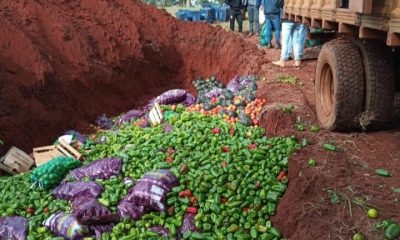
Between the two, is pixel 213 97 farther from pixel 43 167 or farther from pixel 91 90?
pixel 43 167

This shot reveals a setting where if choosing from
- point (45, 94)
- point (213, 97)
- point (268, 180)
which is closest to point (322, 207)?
point (268, 180)

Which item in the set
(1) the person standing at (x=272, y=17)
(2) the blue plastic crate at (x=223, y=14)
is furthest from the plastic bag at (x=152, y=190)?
(2) the blue plastic crate at (x=223, y=14)

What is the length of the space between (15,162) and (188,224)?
439 centimetres

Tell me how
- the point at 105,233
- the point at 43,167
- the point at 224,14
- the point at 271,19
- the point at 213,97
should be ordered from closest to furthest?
the point at 105,233 < the point at 43,167 < the point at 213,97 < the point at 271,19 < the point at 224,14

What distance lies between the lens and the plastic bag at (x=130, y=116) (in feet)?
36.4

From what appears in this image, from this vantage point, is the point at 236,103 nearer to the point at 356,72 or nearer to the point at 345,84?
the point at 345,84

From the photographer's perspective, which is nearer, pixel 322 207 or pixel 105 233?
pixel 322 207

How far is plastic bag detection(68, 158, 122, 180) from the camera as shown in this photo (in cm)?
679

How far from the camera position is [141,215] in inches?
227

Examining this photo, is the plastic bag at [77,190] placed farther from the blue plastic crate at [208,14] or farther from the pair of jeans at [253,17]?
the blue plastic crate at [208,14]

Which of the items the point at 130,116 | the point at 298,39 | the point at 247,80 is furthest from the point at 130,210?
the point at 298,39

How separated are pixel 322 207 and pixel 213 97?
5.92m

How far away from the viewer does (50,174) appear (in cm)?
693

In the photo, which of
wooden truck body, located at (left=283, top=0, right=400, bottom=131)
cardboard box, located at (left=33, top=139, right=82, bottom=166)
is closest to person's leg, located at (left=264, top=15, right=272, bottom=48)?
wooden truck body, located at (left=283, top=0, right=400, bottom=131)
